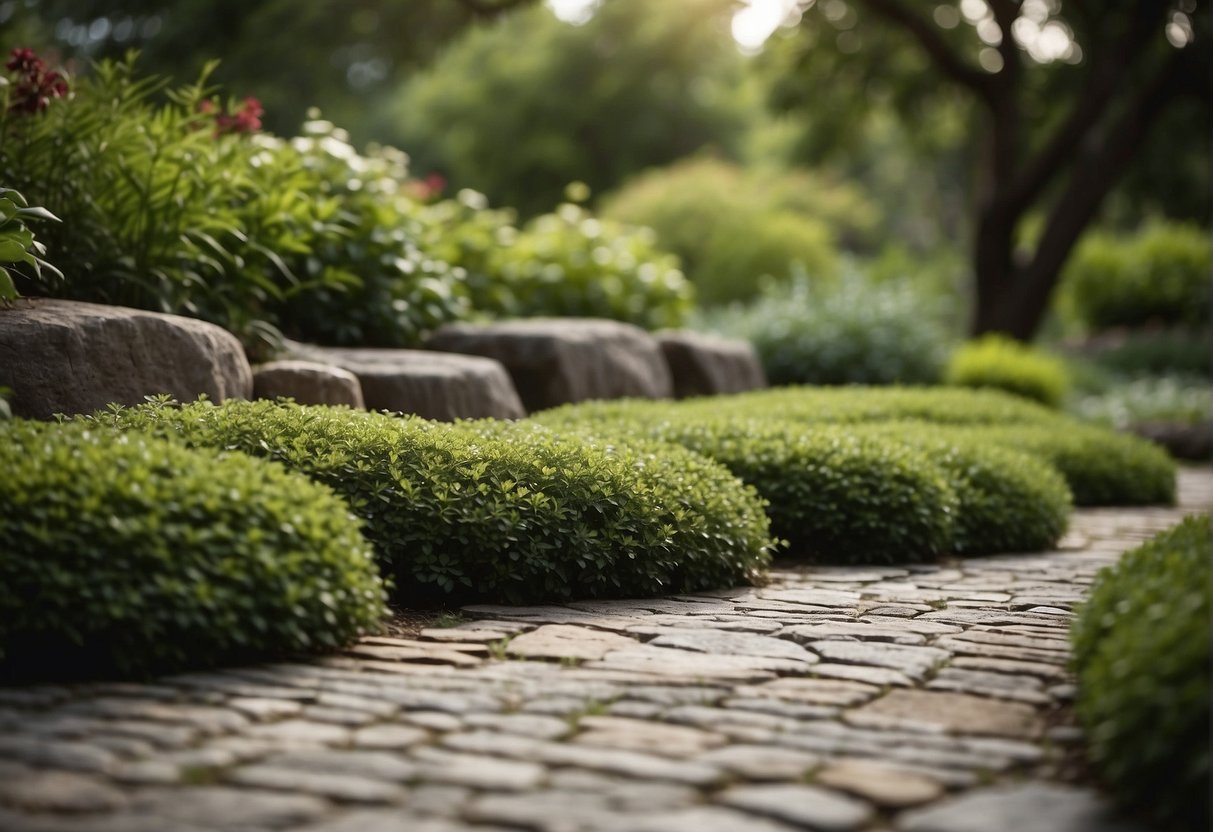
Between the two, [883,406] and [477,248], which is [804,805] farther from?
[477,248]

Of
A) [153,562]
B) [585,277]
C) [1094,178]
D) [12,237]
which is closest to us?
[153,562]

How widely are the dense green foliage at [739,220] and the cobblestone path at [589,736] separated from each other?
1194 centimetres

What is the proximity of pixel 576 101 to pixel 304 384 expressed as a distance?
29.0 m

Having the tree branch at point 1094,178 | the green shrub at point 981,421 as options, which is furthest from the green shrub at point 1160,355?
the green shrub at point 981,421

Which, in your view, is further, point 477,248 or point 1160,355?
point 1160,355

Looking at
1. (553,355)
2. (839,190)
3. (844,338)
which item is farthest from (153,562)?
(839,190)

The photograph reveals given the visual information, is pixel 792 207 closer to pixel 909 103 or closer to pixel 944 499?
pixel 909 103

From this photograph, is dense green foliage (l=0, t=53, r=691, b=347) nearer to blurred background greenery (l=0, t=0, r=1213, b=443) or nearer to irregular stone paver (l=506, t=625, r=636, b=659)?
blurred background greenery (l=0, t=0, r=1213, b=443)

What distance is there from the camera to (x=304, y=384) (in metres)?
5.77

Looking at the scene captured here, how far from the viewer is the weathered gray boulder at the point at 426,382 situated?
629 centimetres

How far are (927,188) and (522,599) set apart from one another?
45.0 meters

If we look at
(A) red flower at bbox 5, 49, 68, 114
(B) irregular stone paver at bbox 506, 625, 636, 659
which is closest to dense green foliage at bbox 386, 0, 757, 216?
(A) red flower at bbox 5, 49, 68, 114

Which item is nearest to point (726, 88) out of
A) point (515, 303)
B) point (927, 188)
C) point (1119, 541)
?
point (927, 188)

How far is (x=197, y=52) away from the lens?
14133mm
